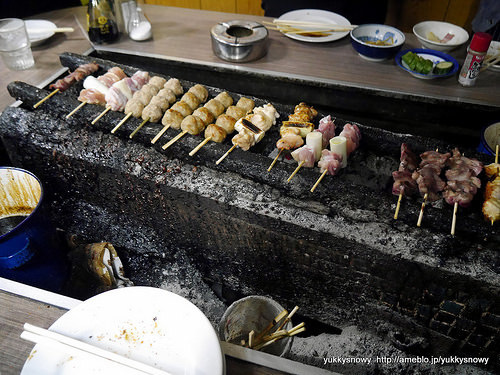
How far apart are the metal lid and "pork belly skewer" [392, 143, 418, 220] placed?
1799mm

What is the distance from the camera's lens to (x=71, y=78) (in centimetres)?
326

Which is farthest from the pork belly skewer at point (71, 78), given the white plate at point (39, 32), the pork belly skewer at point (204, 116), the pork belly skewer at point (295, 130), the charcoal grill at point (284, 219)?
the pork belly skewer at point (295, 130)

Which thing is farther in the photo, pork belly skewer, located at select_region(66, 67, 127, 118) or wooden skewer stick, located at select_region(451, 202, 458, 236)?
pork belly skewer, located at select_region(66, 67, 127, 118)

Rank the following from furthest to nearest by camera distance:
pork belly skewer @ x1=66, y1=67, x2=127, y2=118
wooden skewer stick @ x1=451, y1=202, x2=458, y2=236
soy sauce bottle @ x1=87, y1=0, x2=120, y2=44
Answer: soy sauce bottle @ x1=87, y1=0, x2=120, y2=44 → pork belly skewer @ x1=66, y1=67, x2=127, y2=118 → wooden skewer stick @ x1=451, y1=202, x2=458, y2=236

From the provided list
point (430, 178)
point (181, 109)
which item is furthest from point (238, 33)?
point (430, 178)

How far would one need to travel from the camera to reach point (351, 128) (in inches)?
106

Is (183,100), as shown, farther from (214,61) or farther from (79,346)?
(79,346)

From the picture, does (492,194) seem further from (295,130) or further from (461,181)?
(295,130)

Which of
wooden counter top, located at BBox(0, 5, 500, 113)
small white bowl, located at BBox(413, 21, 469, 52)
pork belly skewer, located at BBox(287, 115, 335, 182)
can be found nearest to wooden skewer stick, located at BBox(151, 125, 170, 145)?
pork belly skewer, located at BBox(287, 115, 335, 182)

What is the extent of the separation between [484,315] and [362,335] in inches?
33.2

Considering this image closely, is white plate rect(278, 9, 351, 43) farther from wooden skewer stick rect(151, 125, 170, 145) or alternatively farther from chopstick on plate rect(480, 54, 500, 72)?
wooden skewer stick rect(151, 125, 170, 145)

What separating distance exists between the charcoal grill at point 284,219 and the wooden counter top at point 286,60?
12 centimetres

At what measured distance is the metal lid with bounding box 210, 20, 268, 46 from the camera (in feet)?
11.5

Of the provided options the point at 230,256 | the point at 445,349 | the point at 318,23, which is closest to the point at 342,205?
the point at 230,256
